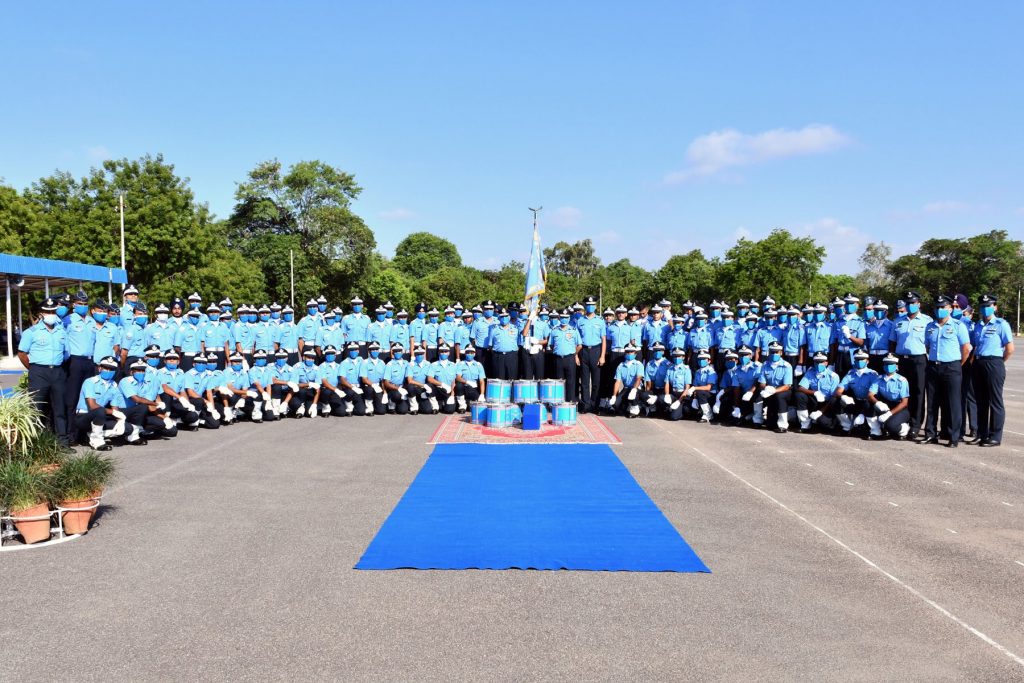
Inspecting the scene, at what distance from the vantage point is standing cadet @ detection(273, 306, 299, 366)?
17203 mm

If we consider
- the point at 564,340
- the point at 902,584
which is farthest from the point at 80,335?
the point at 902,584

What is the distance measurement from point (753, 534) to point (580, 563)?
6.64ft

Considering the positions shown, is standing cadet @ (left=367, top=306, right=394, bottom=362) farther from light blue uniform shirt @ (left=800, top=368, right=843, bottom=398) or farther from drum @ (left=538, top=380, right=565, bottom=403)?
light blue uniform shirt @ (left=800, top=368, right=843, bottom=398)

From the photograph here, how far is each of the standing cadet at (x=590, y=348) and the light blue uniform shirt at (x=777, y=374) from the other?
147 inches

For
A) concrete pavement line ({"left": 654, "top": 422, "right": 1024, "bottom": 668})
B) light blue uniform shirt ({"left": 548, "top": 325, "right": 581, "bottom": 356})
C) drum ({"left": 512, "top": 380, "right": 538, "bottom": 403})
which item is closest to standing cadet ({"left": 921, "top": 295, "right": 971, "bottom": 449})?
concrete pavement line ({"left": 654, "top": 422, "right": 1024, "bottom": 668})

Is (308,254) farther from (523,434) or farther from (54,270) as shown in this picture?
(523,434)

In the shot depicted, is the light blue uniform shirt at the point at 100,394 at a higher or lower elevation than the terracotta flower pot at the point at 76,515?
higher

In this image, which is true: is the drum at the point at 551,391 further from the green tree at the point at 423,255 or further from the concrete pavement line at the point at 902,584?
the green tree at the point at 423,255

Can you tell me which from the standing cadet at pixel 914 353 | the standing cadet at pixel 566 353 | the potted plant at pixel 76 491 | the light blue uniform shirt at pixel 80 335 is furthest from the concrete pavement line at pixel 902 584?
the light blue uniform shirt at pixel 80 335

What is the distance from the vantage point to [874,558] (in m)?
6.77

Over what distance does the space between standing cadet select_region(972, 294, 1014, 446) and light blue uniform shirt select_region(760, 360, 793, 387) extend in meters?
3.10

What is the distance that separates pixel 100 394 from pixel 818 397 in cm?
1278

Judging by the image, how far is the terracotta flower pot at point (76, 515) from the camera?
23.9ft

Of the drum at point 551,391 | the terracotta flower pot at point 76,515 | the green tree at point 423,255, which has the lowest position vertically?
the terracotta flower pot at point 76,515
